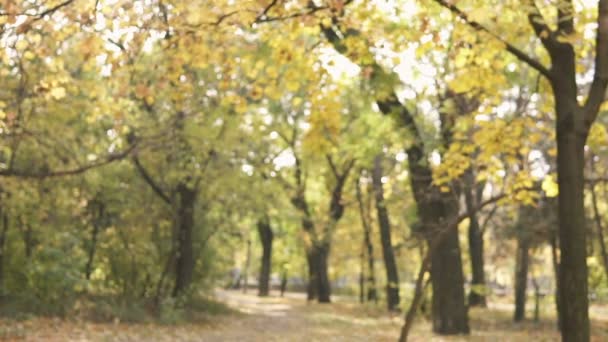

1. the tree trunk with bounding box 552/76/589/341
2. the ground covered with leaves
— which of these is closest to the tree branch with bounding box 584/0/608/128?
the tree trunk with bounding box 552/76/589/341

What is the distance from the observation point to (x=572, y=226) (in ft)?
18.2

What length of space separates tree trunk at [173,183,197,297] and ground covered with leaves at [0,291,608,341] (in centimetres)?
121

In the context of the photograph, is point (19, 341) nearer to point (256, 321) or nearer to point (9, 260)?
point (9, 260)

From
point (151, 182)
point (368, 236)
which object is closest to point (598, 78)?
point (151, 182)

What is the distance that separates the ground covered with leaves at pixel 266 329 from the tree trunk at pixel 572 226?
803 centimetres

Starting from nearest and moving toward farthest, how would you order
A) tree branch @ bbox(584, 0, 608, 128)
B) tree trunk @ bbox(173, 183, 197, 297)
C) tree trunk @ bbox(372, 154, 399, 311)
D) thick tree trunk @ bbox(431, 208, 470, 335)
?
tree branch @ bbox(584, 0, 608, 128) → thick tree trunk @ bbox(431, 208, 470, 335) → tree trunk @ bbox(173, 183, 197, 297) → tree trunk @ bbox(372, 154, 399, 311)

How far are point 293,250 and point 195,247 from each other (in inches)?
918

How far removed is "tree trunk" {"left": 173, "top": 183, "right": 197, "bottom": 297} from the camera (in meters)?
17.5

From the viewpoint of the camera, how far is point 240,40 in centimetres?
705

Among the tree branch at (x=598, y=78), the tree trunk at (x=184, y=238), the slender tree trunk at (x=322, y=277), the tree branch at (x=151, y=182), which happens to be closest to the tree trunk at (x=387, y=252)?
the slender tree trunk at (x=322, y=277)

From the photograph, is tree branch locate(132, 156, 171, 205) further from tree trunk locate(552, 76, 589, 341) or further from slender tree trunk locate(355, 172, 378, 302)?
tree trunk locate(552, 76, 589, 341)

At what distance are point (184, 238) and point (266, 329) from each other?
3.58 meters

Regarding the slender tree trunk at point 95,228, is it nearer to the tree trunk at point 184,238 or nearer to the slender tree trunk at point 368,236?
the tree trunk at point 184,238

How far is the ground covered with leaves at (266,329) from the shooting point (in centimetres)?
1172
